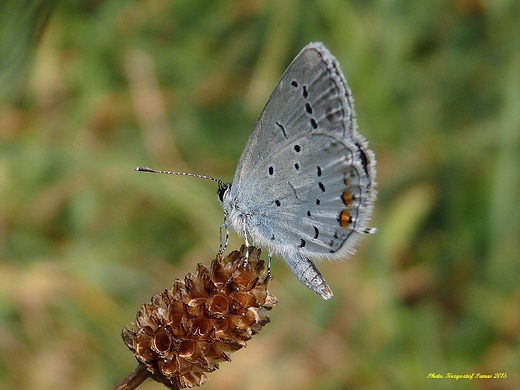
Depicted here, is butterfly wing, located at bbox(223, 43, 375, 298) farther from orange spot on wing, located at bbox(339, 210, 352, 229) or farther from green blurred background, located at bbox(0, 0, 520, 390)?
green blurred background, located at bbox(0, 0, 520, 390)

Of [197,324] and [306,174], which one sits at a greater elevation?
[306,174]

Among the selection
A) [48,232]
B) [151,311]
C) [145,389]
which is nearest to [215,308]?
[151,311]

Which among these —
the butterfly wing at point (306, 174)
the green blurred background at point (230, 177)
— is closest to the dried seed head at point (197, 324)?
the butterfly wing at point (306, 174)

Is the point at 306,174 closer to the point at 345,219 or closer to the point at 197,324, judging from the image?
the point at 345,219

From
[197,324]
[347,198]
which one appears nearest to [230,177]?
[347,198]

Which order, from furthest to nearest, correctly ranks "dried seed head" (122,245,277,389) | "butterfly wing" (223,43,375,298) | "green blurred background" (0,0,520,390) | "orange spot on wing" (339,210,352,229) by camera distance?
"green blurred background" (0,0,520,390)
"orange spot on wing" (339,210,352,229)
"butterfly wing" (223,43,375,298)
"dried seed head" (122,245,277,389)

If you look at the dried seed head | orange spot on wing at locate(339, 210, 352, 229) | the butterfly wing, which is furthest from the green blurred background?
the dried seed head
